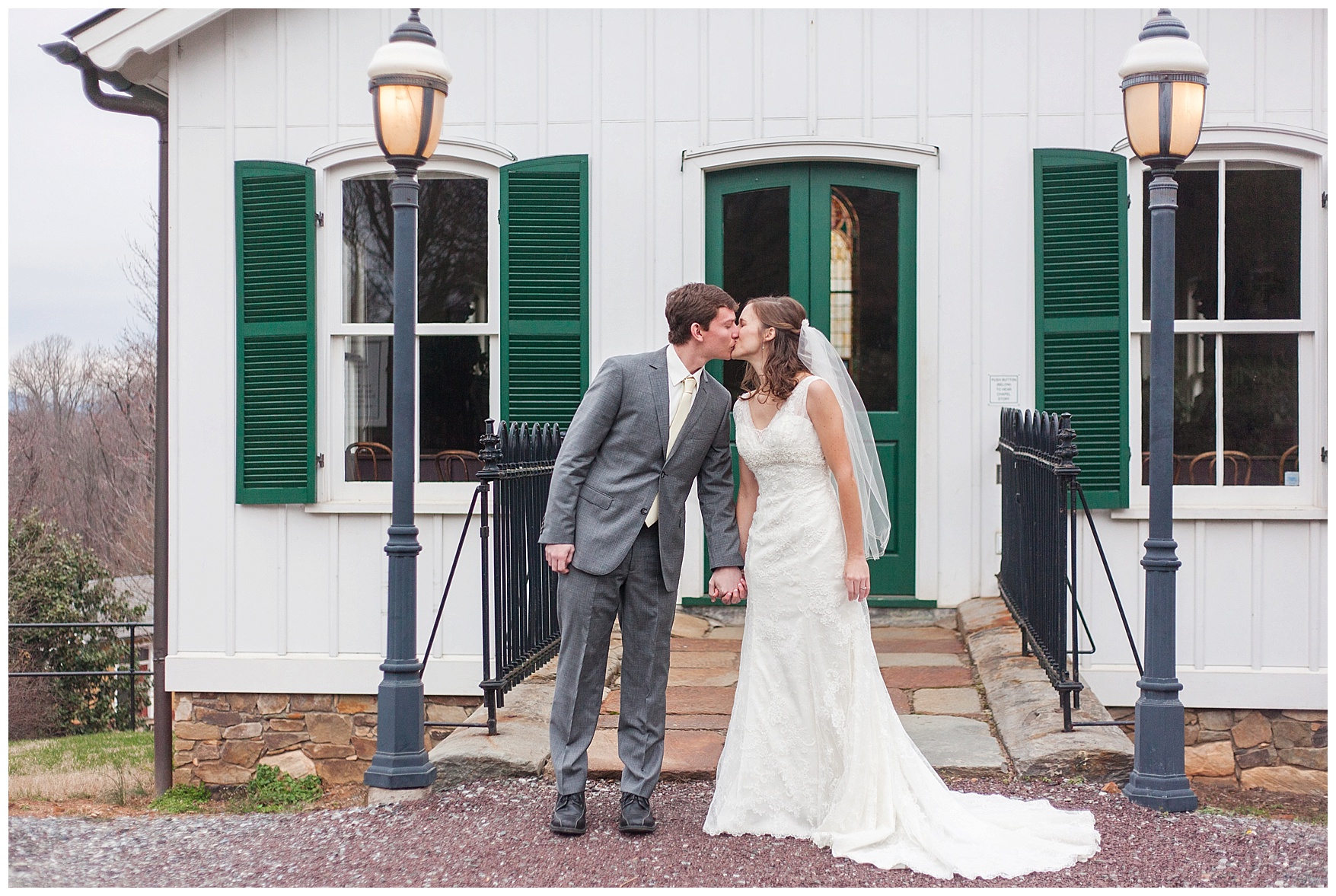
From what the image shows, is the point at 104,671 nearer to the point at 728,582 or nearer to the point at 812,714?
the point at 728,582

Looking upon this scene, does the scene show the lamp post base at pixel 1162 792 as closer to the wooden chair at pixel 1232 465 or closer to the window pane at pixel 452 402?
the wooden chair at pixel 1232 465

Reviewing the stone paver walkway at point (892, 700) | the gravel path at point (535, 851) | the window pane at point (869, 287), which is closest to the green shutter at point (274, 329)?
the stone paver walkway at point (892, 700)

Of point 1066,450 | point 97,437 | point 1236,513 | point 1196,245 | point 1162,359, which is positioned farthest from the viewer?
point 97,437

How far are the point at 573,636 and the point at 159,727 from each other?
4.45 metres

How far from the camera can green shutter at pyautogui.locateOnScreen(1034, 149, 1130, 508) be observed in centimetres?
671

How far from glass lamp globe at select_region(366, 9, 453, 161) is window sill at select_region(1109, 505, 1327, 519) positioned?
4.39 metres

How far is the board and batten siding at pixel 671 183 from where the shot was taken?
21.9 feet

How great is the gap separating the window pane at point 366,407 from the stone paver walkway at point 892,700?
2.13m

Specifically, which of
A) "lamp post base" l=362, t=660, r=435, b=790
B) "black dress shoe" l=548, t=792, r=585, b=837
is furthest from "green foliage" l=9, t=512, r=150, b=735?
"black dress shoe" l=548, t=792, r=585, b=837

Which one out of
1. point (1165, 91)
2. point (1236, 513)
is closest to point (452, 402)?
point (1165, 91)

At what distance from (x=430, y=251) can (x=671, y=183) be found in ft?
5.10

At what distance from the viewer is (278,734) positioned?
7.17 m

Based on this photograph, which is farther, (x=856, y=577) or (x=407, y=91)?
(x=407, y=91)

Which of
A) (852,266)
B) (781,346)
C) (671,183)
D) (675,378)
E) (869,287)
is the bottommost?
(675,378)
